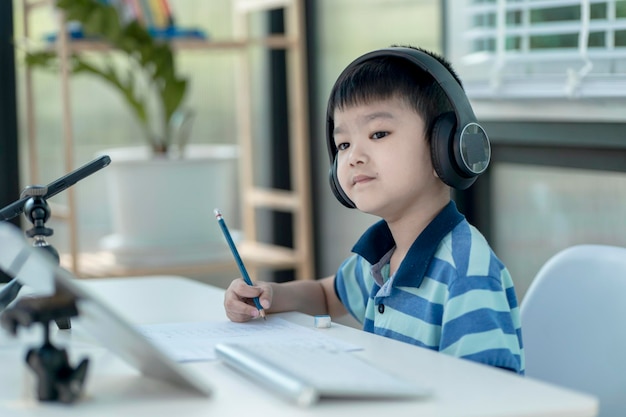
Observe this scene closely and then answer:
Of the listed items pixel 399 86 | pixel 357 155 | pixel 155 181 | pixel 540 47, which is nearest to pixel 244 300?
pixel 357 155

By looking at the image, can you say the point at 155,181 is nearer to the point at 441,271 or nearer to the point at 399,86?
the point at 399,86

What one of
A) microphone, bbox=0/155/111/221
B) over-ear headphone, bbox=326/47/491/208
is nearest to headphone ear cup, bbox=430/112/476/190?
over-ear headphone, bbox=326/47/491/208

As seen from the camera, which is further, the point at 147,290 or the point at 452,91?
the point at 147,290

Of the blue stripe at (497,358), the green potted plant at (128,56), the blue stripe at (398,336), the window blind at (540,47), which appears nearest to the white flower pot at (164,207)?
the green potted plant at (128,56)

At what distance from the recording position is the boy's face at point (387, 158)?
134 cm

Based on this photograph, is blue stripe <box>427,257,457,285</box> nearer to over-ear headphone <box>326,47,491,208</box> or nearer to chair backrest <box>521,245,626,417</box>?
over-ear headphone <box>326,47,491,208</box>

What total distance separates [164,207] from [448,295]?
1.59m

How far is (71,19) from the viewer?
2568 millimetres

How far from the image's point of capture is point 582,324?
4.59 ft

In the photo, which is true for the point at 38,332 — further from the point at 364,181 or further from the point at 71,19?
the point at 71,19

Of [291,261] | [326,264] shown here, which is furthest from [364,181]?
[326,264]

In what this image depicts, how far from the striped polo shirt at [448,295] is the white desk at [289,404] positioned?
0.08 meters

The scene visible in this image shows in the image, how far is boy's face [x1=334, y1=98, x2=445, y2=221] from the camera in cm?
134

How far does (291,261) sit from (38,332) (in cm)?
179
